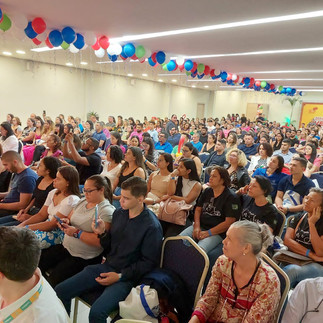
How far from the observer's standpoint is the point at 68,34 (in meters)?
5.09

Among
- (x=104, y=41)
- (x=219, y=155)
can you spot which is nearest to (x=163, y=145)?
(x=219, y=155)

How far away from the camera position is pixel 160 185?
3615 millimetres

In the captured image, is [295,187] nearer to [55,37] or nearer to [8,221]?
[8,221]

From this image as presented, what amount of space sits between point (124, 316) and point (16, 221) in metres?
1.79

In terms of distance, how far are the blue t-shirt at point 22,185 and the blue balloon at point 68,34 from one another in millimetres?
3110

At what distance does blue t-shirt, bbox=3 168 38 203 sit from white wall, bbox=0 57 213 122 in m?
9.37

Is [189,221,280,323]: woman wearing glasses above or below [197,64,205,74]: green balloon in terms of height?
below

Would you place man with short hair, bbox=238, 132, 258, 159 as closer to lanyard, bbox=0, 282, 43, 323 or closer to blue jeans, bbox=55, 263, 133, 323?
blue jeans, bbox=55, 263, 133, 323

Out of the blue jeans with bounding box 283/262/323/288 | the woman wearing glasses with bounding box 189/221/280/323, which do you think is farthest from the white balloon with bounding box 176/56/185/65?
the woman wearing glasses with bounding box 189/221/280/323

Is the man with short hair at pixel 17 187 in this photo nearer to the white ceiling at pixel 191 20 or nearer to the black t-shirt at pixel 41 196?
the black t-shirt at pixel 41 196

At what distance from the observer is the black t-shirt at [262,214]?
8.53 ft

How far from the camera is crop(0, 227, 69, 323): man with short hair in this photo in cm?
106

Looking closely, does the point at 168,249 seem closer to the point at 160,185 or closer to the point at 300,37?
the point at 160,185

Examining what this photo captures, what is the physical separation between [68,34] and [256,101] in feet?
60.5
